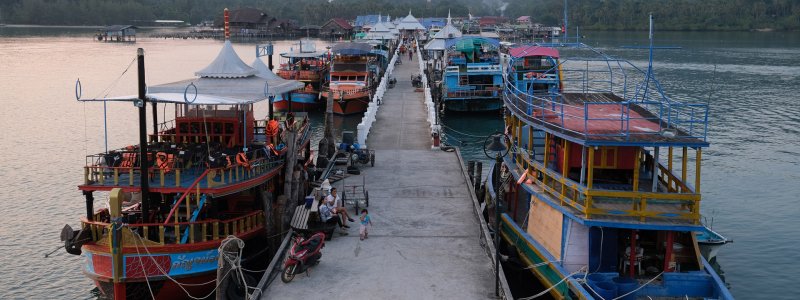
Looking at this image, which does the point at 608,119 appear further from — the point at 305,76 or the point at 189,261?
the point at 305,76

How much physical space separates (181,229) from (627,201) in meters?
11.4

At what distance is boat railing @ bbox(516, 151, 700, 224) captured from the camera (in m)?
16.8

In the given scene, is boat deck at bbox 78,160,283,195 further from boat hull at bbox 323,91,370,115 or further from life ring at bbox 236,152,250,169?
boat hull at bbox 323,91,370,115

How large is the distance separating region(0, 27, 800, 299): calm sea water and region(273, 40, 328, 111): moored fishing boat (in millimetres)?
2637

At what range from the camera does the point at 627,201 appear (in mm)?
18031

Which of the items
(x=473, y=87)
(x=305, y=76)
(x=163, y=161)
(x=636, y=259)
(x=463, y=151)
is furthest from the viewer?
(x=305, y=76)

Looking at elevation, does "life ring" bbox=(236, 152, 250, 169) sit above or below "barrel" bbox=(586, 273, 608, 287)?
above

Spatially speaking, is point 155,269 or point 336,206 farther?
point 336,206

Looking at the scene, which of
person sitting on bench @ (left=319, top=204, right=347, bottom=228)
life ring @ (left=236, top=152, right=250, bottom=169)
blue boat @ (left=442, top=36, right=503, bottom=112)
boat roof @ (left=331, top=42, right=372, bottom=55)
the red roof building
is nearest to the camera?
person sitting on bench @ (left=319, top=204, right=347, bottom=228)

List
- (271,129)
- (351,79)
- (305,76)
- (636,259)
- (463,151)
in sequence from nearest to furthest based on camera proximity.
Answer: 1. (636,259)
2. (271,129)
3. (463,151)
4. (351,79)
5. (305,76)

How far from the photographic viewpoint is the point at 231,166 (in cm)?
1989

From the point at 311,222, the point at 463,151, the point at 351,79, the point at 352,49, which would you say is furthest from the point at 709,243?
the point at 352,49

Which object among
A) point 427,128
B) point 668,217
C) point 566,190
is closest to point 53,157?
point 427,128

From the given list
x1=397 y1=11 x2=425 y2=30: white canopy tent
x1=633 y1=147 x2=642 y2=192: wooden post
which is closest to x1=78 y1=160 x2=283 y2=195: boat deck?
x1=633 y1=147 x2=642 y2=192: wooden post
